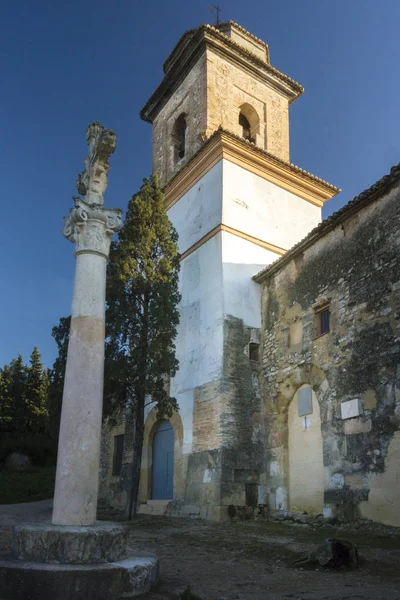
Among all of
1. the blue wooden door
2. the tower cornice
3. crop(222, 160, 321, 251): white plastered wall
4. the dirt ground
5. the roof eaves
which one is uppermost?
the tower cornice

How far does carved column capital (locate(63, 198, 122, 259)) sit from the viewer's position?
5.95m

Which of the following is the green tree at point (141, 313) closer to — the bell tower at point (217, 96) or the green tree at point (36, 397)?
the bell tower at point (217, 96)

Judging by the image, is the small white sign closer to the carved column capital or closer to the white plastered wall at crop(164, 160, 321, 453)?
the white plastered wall at crop(164, 160, 321, 453)

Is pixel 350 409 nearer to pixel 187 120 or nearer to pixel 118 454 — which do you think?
pixel 118 454

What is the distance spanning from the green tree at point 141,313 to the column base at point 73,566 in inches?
259

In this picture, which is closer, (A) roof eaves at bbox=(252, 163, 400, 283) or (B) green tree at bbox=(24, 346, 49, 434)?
(A) roof eaves at bbox=(252, 163, 400, 283)

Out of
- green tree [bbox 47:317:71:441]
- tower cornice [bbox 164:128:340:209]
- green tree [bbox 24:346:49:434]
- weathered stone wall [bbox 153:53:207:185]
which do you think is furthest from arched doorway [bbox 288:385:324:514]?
green tree [bbox 24:346:49:434]

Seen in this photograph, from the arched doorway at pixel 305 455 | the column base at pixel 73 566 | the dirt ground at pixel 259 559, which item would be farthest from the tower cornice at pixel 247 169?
the column base at pixel 73 566

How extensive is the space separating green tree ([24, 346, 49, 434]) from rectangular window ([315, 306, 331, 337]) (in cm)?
1904

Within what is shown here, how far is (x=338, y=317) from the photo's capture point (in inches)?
400

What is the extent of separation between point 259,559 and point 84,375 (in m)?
3.20

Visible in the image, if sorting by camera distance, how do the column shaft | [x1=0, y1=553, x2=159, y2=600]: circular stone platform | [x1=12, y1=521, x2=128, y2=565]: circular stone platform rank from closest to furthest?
1. [x1=0, y1=553, x2=159, y2=600]: circular stone platform
2. [x1=12, y1=521, x2=128, y2=565]: circular stone platform
3. the column shaft

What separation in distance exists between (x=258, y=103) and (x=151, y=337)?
29.2 ft

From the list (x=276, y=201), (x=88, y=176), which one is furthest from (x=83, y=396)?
(x=276, y=201)
